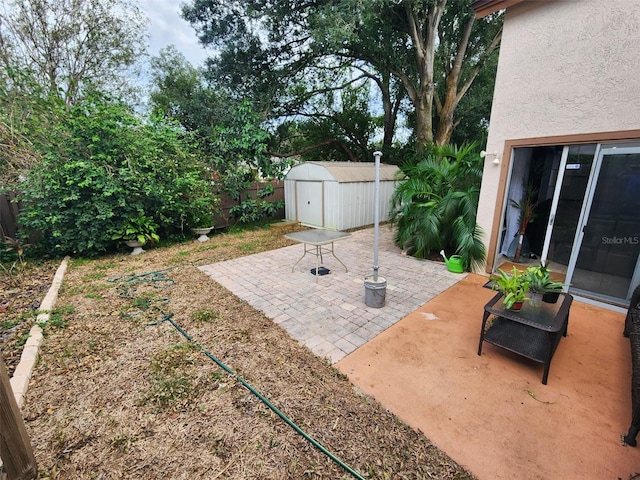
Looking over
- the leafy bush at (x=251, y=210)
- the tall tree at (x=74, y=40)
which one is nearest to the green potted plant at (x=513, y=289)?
the leafy bush at (x=251, y=210)

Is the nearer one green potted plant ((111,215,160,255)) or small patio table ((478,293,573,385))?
small patio table ((478,293,573,385))

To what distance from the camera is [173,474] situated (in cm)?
163

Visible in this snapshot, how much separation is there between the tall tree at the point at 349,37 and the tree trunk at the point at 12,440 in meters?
7.87

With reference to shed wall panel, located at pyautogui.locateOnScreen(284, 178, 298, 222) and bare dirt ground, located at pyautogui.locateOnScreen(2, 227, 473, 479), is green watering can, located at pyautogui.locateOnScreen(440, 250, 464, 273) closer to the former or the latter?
bare dirt ground, located at pyautogui.locateOnScreen(2, 227, 473, 479)

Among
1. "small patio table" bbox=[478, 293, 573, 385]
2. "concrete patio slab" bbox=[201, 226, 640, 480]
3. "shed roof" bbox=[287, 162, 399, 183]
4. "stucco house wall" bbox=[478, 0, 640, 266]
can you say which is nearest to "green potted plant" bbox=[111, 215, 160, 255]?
"concrete patio slab" bbox=[201, 226, 640, 480]

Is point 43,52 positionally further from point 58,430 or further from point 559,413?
point 559,413

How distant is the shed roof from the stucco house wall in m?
3.96

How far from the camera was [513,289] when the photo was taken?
2.59 m

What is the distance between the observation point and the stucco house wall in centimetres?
317

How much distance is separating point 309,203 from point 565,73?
6.60 metres

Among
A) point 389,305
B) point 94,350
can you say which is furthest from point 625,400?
point 94,350

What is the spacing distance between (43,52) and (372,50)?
37.2 ft

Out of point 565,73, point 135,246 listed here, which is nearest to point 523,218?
point 565,73

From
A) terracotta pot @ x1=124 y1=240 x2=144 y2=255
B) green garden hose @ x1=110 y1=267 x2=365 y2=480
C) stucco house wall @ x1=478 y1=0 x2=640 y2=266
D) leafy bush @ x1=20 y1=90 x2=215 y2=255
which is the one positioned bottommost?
green garden hose @ x1=110 y1=267 x2=365 y2=480
